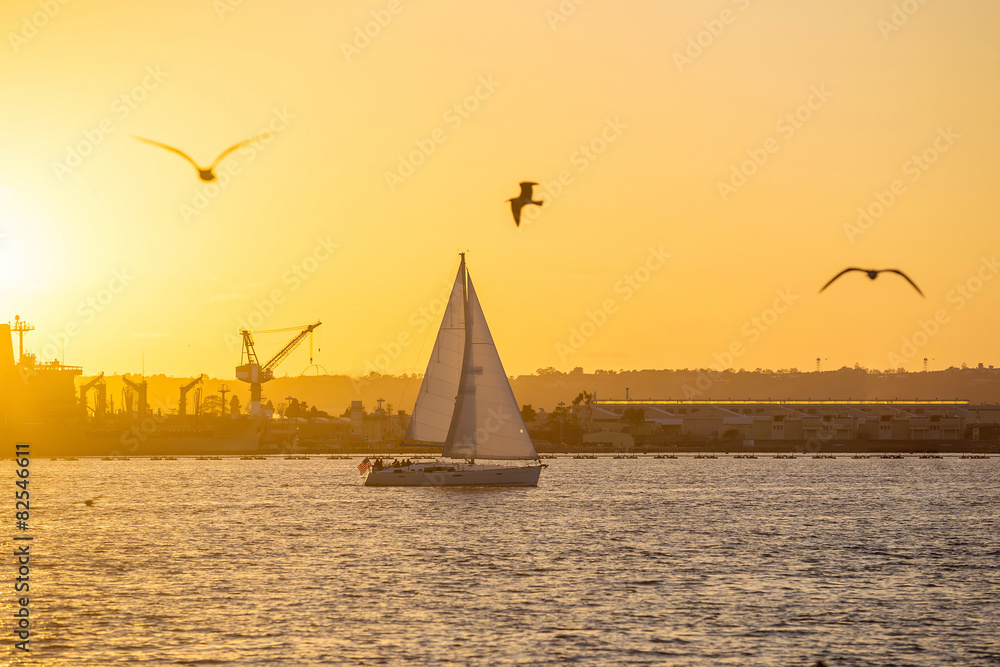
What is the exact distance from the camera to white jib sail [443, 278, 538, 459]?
87.8m

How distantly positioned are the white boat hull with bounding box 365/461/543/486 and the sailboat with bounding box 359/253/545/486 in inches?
5.7

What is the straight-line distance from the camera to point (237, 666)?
32.2 metres

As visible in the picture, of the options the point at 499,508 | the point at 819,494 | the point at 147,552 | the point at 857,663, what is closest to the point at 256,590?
the point at 147,552

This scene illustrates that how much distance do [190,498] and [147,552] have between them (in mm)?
47402

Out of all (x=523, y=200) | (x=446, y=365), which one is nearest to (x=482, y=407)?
(x=446, y=365)

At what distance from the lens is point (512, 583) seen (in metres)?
47.9

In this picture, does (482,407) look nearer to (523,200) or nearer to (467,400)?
(467,400)

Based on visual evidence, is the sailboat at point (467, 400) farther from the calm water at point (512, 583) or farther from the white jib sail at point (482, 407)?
the calm water at point (512, 583)

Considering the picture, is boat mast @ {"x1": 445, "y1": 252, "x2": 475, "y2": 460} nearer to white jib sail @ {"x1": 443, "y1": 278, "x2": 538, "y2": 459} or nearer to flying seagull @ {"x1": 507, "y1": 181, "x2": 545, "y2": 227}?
white jib sail @ {"x1": 443, "y1": 278, "x2": 538, "y2": 459}

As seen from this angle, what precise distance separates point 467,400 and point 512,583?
40.5m

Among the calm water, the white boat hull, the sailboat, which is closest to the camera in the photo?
the calm water

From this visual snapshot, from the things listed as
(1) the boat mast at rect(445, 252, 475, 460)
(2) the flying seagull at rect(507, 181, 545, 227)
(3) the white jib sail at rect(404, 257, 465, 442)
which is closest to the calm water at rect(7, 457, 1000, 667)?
(1) the boat mast at rect(445, 252, 475, 460)

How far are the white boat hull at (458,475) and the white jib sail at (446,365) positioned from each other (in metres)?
3.52

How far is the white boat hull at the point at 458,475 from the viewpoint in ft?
297
